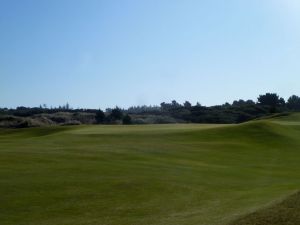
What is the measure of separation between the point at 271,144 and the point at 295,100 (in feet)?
457

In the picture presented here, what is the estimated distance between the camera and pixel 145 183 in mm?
26078

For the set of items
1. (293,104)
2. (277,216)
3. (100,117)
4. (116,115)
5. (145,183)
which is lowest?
(145,183)

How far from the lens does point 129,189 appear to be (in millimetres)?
24578

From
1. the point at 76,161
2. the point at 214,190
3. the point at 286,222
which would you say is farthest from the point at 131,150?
the point at 286,222

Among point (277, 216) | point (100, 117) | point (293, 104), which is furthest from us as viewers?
point (293, 104)

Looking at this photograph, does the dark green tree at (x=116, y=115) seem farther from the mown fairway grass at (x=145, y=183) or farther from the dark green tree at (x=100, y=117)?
the mown fairway grass at (x=145, y=183)

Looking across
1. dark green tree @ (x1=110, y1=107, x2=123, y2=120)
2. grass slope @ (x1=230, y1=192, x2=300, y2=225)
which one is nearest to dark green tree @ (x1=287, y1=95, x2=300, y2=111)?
dark green tree @ (x1=110, y1=107, x2=123, y2=120)

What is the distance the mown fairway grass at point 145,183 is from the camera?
1966cm

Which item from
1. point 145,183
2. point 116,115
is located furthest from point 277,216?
point 116,115

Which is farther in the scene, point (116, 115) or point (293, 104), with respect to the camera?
point (293, 104)

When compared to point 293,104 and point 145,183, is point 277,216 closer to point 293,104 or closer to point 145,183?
point 145,183

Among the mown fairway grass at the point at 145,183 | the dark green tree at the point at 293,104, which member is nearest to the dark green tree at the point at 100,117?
the dark green tree at the point at 293,104

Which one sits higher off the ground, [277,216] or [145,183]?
[277,216]

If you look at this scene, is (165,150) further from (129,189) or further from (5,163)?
(129,189)
